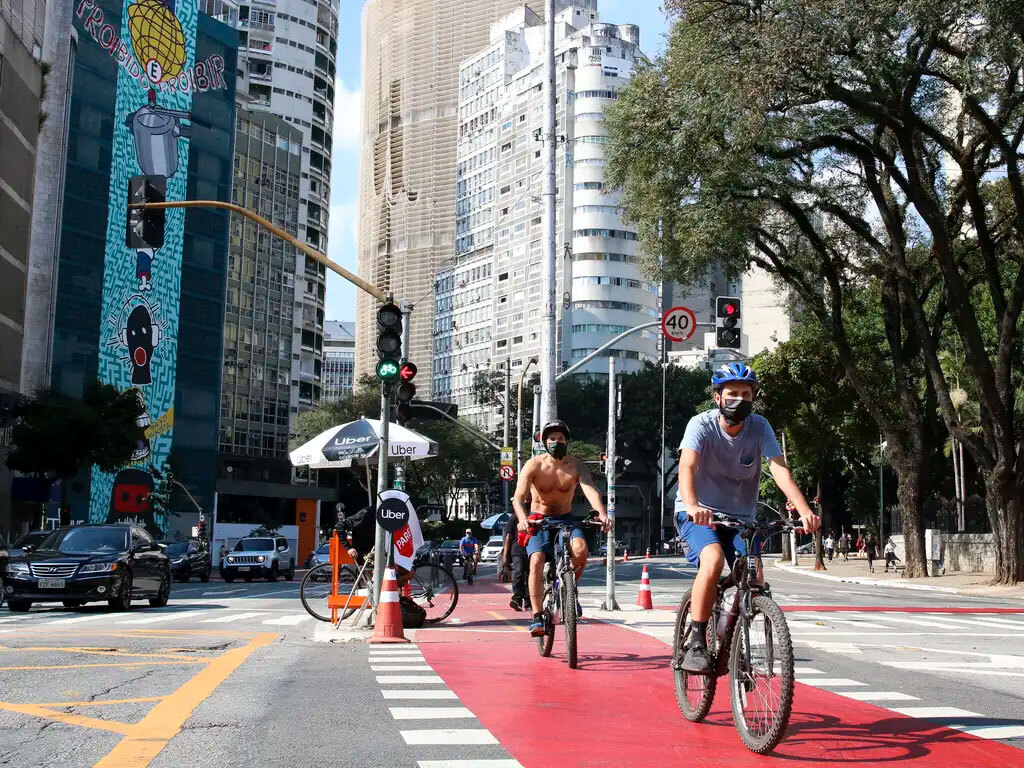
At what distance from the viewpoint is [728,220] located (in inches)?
1276

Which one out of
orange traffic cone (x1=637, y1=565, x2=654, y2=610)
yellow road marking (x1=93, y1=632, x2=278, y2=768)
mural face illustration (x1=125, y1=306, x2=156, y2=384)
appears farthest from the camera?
mural face illustration (x1=125, y1=306, x2=156, y2=384)

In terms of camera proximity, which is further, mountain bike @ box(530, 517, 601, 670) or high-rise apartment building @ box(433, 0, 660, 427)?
high-rise apartment building @ box(433, 0, 660, 427)

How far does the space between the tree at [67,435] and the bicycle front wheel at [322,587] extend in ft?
97.2

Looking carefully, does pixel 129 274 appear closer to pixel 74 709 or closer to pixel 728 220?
pixel 728 220

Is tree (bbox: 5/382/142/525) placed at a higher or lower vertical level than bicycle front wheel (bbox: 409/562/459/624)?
higher

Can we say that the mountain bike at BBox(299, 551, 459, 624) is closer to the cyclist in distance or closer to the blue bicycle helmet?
the cyclist in distance

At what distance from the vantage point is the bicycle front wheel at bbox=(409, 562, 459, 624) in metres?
16.0

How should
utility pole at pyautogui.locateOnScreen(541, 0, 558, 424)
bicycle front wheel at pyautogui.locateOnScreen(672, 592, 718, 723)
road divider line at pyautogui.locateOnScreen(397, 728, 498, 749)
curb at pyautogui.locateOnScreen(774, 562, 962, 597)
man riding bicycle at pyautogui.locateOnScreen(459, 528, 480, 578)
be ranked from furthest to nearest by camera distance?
curb at pyautogui.locateOnScreen(774, 562, 962, 597)
man riding bicycle at pyautogui.locateOnScreen(459, 528, 480, 578)
utility pole at pyautogui.locateOnScreen(541, 0, 558, 424)
bicycle front wheel at pyautogui.locateOnScreen(672, 592, 718, 723)
road divider line at pyautogui.locateOnScreen(397, 728, 498, 749)

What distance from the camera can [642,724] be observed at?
288 inches

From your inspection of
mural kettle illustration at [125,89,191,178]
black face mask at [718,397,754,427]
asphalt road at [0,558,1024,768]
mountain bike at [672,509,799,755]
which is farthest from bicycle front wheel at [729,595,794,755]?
mural kettle illustration at [125,89,191,178]

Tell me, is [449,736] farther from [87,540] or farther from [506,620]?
[87,540]

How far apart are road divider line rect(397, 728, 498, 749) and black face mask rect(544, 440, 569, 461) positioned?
3846mm

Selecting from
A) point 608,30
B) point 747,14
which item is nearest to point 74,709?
point 747,14

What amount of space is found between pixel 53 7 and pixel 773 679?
225ft
